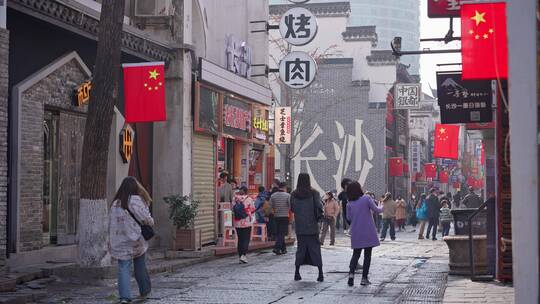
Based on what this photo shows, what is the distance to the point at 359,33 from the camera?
165 ft

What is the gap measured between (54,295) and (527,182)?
9.32 m

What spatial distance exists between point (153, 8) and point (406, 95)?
29.2 m

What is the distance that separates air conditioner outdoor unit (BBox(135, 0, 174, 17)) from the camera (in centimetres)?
2043

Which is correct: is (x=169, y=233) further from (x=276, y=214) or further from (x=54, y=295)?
(x=54, y=295)

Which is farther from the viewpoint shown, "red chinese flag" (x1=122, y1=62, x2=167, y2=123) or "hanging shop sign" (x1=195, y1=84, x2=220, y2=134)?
"hanging shop sign" (x1=195, y1=84, x2=220, y2=134)

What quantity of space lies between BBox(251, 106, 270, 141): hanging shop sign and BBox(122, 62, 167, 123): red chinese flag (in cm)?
1024

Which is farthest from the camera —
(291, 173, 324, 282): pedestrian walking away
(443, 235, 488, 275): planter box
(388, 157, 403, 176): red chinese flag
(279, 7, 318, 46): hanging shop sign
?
(388, 157, 403, 176): red chinese flag

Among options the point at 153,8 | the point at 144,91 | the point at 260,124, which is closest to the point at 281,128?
the point at 260,124

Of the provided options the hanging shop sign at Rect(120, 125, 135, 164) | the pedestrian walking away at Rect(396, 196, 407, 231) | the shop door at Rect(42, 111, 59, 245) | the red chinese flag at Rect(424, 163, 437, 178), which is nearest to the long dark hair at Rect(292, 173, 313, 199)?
the shop door at Rect(42, 111, 59, 245)

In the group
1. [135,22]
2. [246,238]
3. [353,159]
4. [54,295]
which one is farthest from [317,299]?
[353,159]

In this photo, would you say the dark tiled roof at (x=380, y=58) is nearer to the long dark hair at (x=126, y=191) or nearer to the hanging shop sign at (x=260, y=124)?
the hanging shop sign at (x=260, y=124)

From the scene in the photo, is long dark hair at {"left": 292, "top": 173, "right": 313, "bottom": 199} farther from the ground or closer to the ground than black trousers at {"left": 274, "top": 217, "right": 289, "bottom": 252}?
farther from the ground

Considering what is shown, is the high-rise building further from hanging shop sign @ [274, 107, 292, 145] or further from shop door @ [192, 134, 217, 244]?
shop door @ [192, 134, 217, 244]

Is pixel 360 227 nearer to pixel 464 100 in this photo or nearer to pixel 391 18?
pixel 464 100
